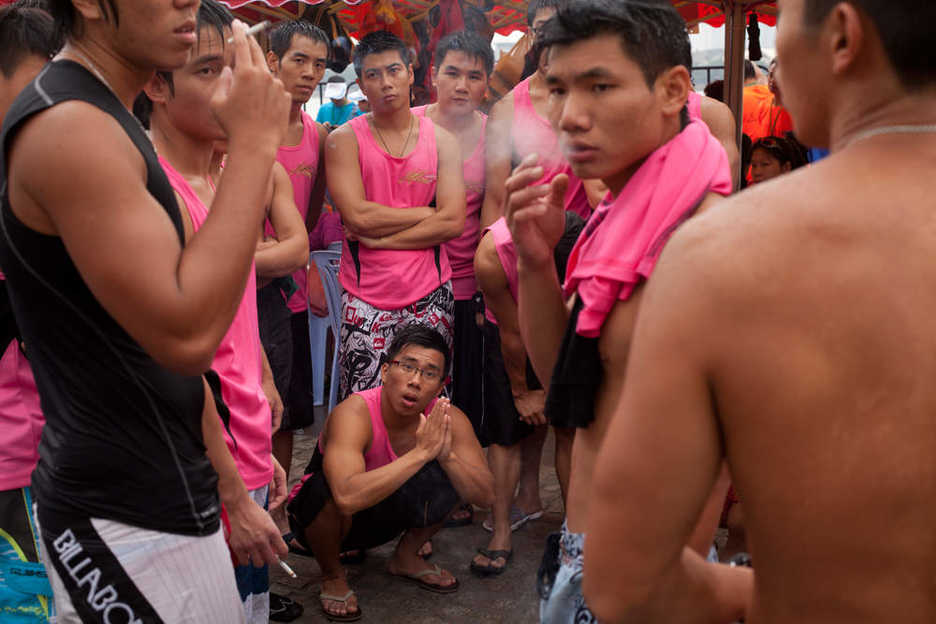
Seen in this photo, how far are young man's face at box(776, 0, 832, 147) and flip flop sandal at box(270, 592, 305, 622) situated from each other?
10.5ft

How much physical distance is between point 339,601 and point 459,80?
273cm

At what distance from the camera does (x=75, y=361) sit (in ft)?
4.95

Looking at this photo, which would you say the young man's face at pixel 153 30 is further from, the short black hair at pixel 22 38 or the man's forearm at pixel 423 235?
the man's forearm at pixel 423 235

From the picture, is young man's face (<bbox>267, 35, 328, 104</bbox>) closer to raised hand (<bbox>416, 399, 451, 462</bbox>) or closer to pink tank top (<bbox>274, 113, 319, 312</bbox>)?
pink tank top (<bbox>274, 113, 319, 312</bbox>)

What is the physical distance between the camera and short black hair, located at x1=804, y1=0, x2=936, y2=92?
979 mm

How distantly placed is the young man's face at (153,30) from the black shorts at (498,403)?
111 inches

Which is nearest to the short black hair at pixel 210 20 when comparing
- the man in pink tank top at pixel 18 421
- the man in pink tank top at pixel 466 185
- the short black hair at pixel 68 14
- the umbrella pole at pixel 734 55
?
the man in pink tank top at pixel 18 421

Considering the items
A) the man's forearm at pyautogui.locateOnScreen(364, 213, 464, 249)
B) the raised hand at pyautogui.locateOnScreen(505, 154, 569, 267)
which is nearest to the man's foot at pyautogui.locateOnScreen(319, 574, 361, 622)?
the man's forearm at pyautogui.locateOnScreen(364, 213, 464, 249)

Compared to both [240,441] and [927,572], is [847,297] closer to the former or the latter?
[927,572]

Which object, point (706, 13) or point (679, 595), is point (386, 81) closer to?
point (679, 595)

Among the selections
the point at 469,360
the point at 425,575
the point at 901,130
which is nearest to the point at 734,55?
the point at 469,360

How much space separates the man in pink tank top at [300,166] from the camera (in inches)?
171

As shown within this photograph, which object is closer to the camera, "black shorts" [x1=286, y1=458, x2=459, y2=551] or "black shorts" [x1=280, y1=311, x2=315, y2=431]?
"black shorts" [x1=286, y1=458, x2=459, y2=551]

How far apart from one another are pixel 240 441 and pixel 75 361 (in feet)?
3.24
